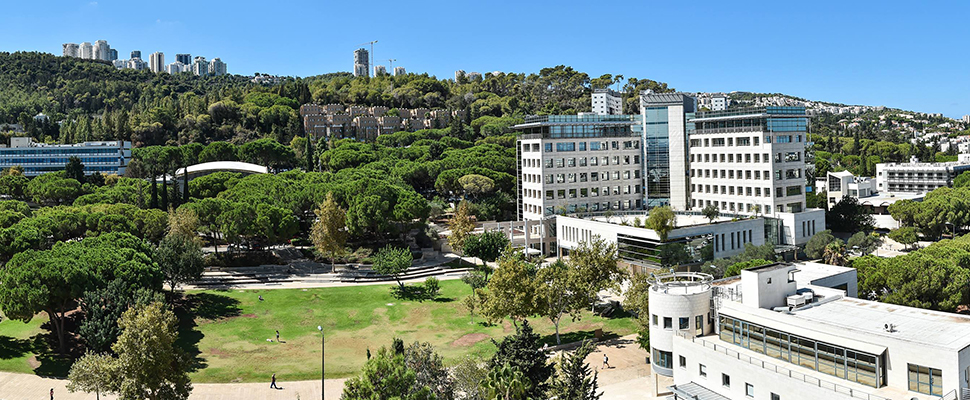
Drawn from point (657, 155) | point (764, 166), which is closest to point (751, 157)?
point (764, 166)

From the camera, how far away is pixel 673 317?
32.6 metres

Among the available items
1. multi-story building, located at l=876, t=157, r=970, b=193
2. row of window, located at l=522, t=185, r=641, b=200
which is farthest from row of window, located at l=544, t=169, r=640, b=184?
multi-story building, located at l=876, t=157, r=970, b=193

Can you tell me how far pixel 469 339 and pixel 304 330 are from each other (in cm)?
1204

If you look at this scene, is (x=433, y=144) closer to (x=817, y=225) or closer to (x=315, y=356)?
(x=817, y=225)

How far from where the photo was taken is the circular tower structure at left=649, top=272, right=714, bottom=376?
106 feet

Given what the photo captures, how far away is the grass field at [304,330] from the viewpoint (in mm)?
41594

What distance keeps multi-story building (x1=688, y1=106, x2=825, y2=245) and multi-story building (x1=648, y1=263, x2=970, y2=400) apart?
109 ft

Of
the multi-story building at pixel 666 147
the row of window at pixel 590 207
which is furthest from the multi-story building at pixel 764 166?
the row of window at pixel 590 207

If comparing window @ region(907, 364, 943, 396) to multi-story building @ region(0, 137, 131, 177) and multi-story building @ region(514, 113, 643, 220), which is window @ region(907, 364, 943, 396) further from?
multi-story building @ region(0, 137, 131, 177)

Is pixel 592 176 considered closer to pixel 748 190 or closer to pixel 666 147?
pixel 666 147

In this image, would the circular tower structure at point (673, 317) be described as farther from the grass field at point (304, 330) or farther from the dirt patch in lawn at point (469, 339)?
the dirt patch in lawn at point (469, 339)

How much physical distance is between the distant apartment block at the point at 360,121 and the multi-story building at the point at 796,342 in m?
127

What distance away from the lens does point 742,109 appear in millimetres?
70875

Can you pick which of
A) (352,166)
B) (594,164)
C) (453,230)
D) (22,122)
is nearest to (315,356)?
(453,230)
